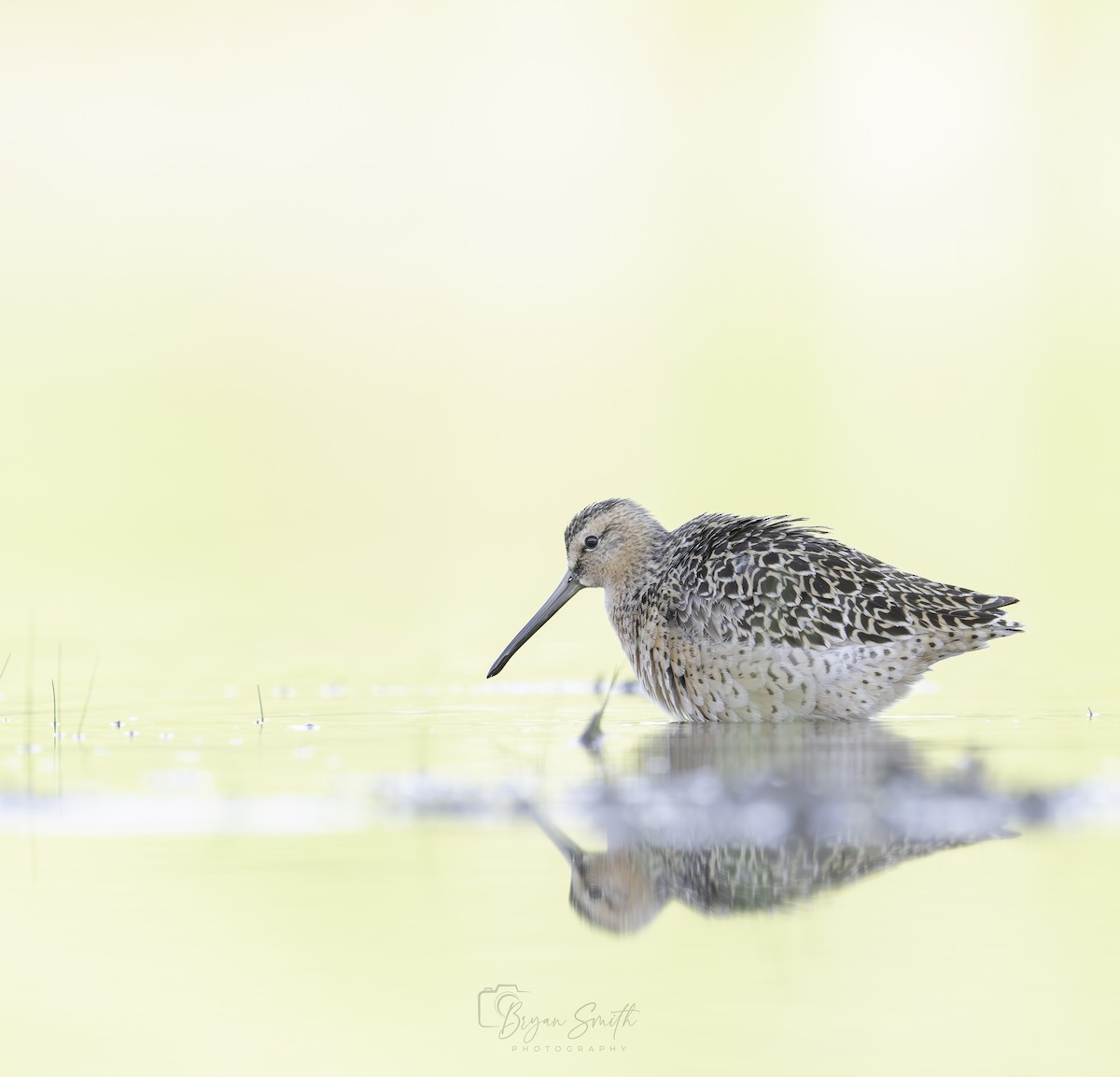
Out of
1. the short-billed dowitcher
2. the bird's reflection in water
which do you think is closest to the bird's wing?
the short-billed dowitcher

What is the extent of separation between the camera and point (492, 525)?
78.7 ft

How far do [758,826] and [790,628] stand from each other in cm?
264

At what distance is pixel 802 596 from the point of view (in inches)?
327

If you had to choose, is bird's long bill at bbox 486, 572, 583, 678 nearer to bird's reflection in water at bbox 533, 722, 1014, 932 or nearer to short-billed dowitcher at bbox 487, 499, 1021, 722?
short-billed dowitcher at bbox 487, 499, 1021, 722

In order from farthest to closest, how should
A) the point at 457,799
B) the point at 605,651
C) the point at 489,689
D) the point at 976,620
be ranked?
the point at 605,651 → the point at 489,689 → the point at 976,620 → the point at 457,799

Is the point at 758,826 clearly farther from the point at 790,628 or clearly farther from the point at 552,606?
the point at 552,606

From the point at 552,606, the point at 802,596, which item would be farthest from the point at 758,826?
the point at 552,606

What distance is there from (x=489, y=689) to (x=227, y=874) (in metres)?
4.72

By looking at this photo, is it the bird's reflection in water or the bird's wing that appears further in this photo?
the bird's wing

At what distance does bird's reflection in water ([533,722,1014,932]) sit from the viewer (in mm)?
4965

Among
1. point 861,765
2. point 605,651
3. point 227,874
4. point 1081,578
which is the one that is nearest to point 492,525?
point 1081,578

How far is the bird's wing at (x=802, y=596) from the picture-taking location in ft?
27.0

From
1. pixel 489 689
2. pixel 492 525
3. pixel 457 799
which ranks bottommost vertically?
pixel 492 525

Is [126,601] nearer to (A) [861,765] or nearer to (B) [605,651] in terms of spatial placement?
(B) [605,651]
